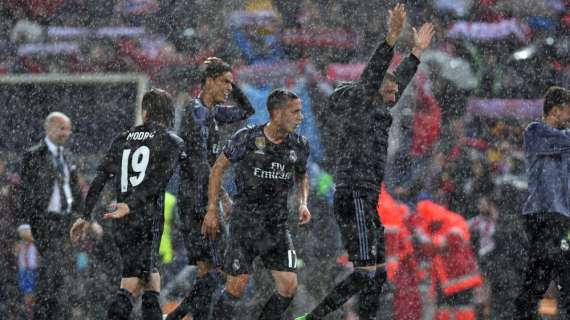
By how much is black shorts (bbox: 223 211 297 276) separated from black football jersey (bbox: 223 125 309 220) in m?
0.15

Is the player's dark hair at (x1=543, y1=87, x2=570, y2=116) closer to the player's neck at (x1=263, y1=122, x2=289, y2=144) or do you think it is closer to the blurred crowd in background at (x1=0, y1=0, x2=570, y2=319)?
the player's neck at (x1=263, y1=122, x2=289, y2=144)

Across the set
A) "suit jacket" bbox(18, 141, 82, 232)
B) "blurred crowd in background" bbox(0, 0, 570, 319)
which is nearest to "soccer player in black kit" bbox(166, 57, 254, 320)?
"suit jacket" bbox(18, 141, 82, 232)

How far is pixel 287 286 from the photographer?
723 centimetres

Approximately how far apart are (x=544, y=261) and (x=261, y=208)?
2170 mm

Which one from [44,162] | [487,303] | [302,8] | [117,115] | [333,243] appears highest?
[302,8]

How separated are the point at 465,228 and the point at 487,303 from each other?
29.9 inches

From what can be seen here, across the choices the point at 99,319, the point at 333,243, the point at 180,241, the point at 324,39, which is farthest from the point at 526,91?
the point at 99,319

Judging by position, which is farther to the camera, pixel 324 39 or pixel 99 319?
pixel 324 39

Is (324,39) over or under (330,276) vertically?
over

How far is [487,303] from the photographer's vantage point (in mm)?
9938

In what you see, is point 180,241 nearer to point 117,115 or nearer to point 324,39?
point 117,115

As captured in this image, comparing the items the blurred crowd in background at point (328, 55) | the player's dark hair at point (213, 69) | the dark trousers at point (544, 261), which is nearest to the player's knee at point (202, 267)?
the player's dark hair at point (213, 69)

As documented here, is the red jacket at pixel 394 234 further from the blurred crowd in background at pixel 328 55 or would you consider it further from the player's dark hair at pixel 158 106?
the player's dark hair at pixel 158 106

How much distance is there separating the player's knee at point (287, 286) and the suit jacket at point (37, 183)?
268cm
